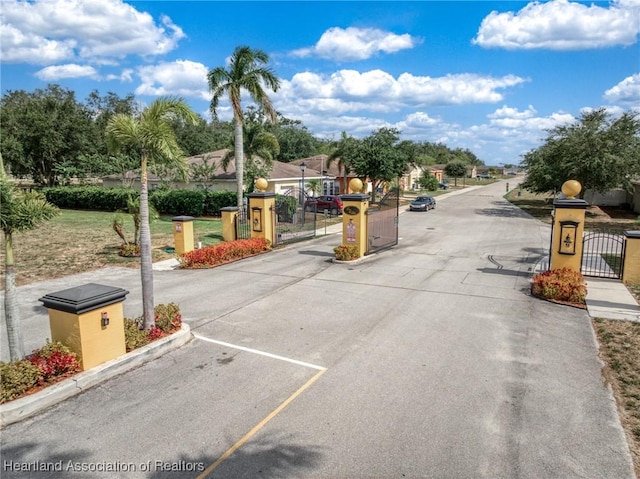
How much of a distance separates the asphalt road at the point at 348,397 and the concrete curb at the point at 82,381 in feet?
0.44

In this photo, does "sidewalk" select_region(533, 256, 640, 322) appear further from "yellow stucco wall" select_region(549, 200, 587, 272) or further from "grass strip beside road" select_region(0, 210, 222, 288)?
"grass strip beside road" select_region(0, 210, 222, 288)

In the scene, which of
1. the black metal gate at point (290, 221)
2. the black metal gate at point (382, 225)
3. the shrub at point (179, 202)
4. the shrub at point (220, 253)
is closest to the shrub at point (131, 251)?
the shrub at point (220, 253)

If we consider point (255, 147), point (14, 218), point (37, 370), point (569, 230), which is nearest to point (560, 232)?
point (569, 230)

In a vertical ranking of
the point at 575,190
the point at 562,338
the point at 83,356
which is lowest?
the point at 562,338

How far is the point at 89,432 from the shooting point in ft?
18.0

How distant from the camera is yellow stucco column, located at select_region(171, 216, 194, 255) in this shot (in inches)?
673

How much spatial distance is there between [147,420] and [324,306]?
574 cm

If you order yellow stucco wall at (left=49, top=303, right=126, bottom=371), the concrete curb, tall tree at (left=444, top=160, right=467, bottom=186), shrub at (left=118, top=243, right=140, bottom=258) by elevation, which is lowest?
the concrete curb

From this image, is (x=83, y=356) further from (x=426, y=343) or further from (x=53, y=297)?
(x=426, y=343)

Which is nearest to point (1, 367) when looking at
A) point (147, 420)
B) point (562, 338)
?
point (147, 420)

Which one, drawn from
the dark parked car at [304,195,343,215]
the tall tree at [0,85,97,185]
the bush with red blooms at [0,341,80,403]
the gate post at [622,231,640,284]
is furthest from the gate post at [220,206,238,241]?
the tall tree at [0,85,97,185]

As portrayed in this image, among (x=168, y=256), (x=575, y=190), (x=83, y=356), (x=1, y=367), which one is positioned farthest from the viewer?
(x=168, y=256)

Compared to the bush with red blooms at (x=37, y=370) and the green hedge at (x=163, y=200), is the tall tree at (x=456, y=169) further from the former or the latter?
the bush with red blooms at (x=37, y=370)

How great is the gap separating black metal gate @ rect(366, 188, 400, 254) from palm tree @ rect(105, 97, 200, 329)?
10.3 m
